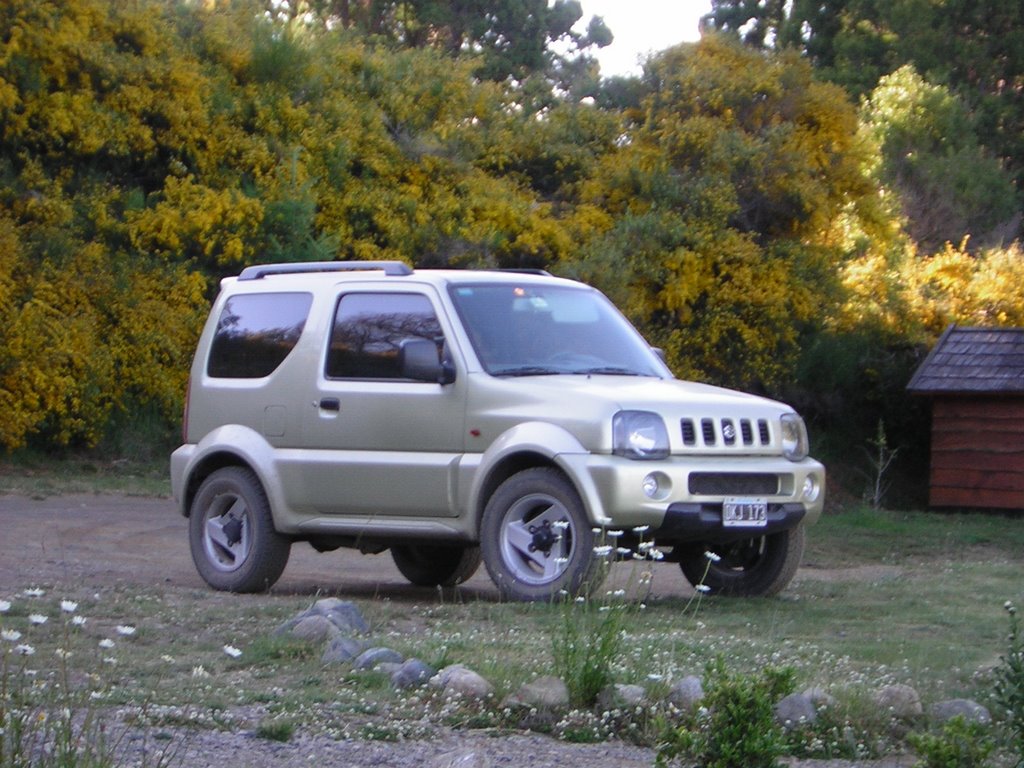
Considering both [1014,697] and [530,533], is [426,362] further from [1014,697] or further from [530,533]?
[1014,697]

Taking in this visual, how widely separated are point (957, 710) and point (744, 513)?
126 inches

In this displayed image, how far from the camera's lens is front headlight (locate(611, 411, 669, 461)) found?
8.73m

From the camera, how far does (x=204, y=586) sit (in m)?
10.3

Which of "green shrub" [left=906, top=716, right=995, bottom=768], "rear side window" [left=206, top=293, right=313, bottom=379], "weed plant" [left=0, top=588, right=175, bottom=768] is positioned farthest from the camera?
"rear side window" [left=206, top=293, right=313, bottom=379]

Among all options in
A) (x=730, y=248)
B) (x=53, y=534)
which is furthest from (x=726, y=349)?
(x=53, y=534)

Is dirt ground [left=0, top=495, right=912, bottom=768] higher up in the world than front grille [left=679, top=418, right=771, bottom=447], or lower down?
lower down

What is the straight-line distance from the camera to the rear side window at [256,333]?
33.1 ft

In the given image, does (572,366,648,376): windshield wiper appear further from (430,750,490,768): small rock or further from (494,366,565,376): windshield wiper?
(430,750,490,768): small rock

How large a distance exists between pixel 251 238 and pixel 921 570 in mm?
10618

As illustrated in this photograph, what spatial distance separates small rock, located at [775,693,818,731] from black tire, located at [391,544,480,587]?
5.33m

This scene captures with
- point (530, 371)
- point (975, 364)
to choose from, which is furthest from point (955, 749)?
point (975, 364)

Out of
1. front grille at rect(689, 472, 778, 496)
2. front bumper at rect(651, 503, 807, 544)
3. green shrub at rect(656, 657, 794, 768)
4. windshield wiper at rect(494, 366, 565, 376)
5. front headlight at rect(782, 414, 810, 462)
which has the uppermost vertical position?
windshield wiper at rect(494, 366, 565, 376)

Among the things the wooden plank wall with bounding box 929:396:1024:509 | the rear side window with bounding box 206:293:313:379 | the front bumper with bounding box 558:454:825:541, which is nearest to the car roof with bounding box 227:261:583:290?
the rear side window with bounding box 206:293:313:379

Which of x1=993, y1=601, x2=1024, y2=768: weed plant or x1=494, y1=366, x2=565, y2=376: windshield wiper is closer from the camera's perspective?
x1=993, y1=601, x2=1024, y2=768: weed plant
